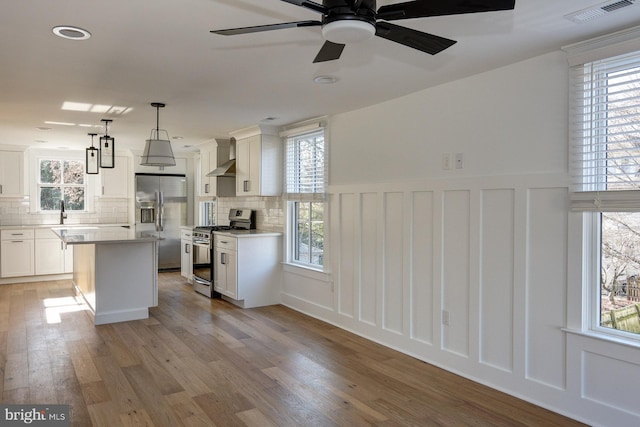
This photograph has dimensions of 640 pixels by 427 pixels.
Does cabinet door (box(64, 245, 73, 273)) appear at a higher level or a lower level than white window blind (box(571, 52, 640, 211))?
lower

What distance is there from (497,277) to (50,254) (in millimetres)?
7038

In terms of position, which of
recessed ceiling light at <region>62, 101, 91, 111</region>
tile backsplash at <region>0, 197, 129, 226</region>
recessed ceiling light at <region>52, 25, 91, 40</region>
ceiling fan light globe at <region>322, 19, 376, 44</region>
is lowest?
tile backsplash at <region>0, 197, 129, 226</region>

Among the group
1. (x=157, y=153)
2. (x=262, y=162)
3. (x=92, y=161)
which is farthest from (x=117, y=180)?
(x=157, y=153)

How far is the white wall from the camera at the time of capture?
279 centimetres

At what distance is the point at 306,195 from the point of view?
5.24 meters

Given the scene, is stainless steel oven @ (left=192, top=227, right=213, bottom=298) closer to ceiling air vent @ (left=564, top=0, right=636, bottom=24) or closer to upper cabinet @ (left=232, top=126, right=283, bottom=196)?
upper cabinet @ (left=232, top=126, right=283, bottom=196)

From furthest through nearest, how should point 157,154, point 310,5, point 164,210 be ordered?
point 164,210
point 157,154
point 310,5

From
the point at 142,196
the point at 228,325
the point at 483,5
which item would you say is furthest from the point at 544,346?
the point at 142,196

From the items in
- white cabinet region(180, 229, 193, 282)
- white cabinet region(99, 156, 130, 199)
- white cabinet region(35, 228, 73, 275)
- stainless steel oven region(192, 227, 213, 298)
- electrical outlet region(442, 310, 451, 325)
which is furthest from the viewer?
white cabinet region(99, 156, 130, 199)

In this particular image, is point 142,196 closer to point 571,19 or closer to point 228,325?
point 228,325

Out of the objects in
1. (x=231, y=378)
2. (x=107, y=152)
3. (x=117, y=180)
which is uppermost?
(x=107, y=152)

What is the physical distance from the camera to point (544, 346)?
115 inches

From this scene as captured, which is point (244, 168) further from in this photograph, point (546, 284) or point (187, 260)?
point (546, 284)

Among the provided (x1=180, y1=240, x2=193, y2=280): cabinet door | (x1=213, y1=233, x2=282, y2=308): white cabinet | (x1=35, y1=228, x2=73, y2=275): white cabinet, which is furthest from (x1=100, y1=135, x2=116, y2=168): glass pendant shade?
(x1=35, y1=228, x2=73, y2=275): white cabinet
